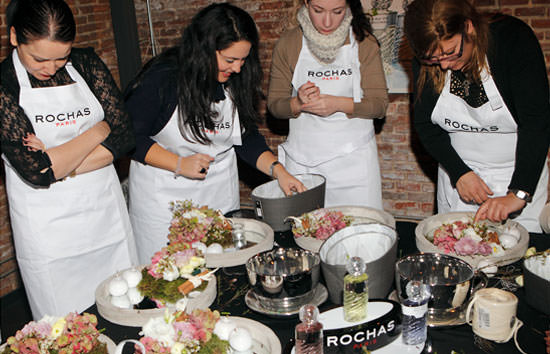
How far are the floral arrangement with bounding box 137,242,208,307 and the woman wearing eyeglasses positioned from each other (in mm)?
972

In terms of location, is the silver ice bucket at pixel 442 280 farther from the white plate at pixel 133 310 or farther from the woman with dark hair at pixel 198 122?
the woman with dark hair at pixel 198 122

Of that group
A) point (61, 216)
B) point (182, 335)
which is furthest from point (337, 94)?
point (182, 335)

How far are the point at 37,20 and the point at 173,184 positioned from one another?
84 cm

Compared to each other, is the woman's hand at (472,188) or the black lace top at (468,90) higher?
the black lace top at (468,90)

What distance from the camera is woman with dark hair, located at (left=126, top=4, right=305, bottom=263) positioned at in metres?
2.14

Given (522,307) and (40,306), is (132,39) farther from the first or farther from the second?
(522,307)

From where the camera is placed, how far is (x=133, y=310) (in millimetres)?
1495

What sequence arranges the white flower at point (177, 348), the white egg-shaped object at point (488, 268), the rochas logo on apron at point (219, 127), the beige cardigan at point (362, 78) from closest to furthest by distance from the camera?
1. the white flower at point (177, 348)
2. the white egg-shaped object at point (488, 268)
3. the rochas logo on apron at point (219, 127)
4. the beige cardigan at point (362, 78)

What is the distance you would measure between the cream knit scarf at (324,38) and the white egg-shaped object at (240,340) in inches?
A: 61.6

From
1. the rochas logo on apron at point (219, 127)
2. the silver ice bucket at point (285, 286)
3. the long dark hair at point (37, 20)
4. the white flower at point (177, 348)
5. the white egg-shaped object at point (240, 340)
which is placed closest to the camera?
the white flower at point (177, 348)

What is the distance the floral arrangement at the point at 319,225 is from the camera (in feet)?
6.11

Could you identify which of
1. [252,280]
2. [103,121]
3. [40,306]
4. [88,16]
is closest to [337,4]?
[103,121]

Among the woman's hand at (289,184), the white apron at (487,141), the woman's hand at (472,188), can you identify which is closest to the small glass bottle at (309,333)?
the woman's hand at (289,184)

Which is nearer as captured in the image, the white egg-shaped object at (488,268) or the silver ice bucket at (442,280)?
the silver ice bucket at (442,280)
